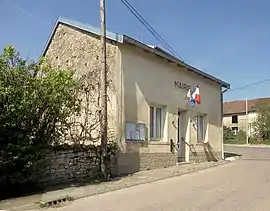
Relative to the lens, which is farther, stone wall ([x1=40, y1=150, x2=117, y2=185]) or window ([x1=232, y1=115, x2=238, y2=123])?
window ([x1=232, y1=115, x2=238, y2=123])

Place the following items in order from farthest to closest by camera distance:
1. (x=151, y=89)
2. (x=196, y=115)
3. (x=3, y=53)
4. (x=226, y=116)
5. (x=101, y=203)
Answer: (x=226, y=116) → (x=196, y=115) → (x=151, y=89) → (x=3, y=53) → (x=101, y=203)

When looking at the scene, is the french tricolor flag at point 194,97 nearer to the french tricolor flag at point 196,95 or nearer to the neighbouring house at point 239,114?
the french tricolor flag at point 196,95

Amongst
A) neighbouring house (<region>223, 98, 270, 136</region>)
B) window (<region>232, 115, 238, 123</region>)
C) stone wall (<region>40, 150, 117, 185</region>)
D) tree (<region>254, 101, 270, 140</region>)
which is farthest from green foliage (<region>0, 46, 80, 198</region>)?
window (<region>232, 115, 238, 123</region>)

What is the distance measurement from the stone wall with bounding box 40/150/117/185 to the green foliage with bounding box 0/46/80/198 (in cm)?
68

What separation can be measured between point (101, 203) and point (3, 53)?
4701 mm

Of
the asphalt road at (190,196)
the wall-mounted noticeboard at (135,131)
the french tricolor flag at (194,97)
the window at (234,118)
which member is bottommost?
the asphalt road at (190,196)

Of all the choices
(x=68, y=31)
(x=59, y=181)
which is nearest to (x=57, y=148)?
(x=59, y=181)

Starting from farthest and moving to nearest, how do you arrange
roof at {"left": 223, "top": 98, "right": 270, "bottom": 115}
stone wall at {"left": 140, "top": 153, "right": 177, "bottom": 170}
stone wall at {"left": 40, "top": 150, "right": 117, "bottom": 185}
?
roof at {"left": 223, "top": 98, "right": 270, "bottom": 115} → stone wall at {"left": 140, "top": 153, "right": 177, "bottom": 170} → stone wall at {"left": 40, "top": 150, "right": 117, "bottom": 185}

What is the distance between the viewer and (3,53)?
10094 millimetres

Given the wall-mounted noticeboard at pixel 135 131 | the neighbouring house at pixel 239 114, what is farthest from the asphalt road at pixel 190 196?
the neighbouring house at pixel 239 114

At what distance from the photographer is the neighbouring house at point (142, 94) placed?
1484 cm

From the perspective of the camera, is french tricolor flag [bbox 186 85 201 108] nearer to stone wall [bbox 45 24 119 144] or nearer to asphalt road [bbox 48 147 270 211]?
stone wall [bbox 45 24 119 144]

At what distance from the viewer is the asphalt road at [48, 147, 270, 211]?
8.66 metres

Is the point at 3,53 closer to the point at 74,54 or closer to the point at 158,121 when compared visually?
the point at 74,54
